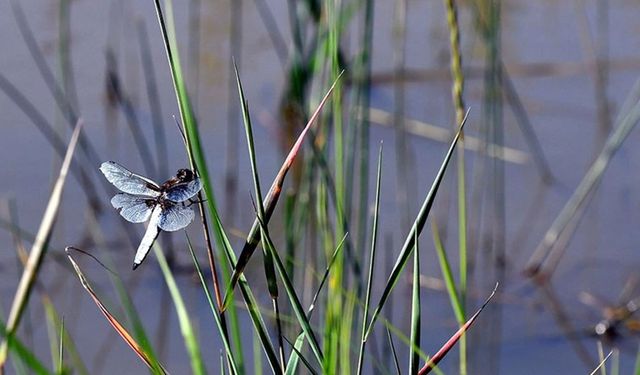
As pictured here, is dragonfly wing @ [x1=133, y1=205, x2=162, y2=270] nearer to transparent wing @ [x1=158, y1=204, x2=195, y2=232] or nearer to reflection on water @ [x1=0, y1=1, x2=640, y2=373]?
transparent wing @ [x1=158, y1=204, x2=195, y2=232]

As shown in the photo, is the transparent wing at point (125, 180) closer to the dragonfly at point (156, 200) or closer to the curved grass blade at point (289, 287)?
the dragonfly at point (156, 200)

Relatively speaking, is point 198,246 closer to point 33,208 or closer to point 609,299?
point 33,208

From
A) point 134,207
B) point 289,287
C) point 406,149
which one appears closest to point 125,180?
point 134,207

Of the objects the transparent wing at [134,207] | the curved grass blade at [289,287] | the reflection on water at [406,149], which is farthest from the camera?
the reflection on water at [406,149]

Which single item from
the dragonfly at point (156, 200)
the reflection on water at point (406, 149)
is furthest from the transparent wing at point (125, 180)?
the reflection on water at point (406, 149)

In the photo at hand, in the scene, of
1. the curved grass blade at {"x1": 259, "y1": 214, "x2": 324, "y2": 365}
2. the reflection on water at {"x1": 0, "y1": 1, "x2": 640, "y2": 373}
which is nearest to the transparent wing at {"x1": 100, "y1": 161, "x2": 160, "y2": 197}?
the curved grass blade at {"x1": 259, "y1": 214, "x2": 324, "y2": 365}

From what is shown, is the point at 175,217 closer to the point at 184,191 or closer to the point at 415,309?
the point at 184,191
